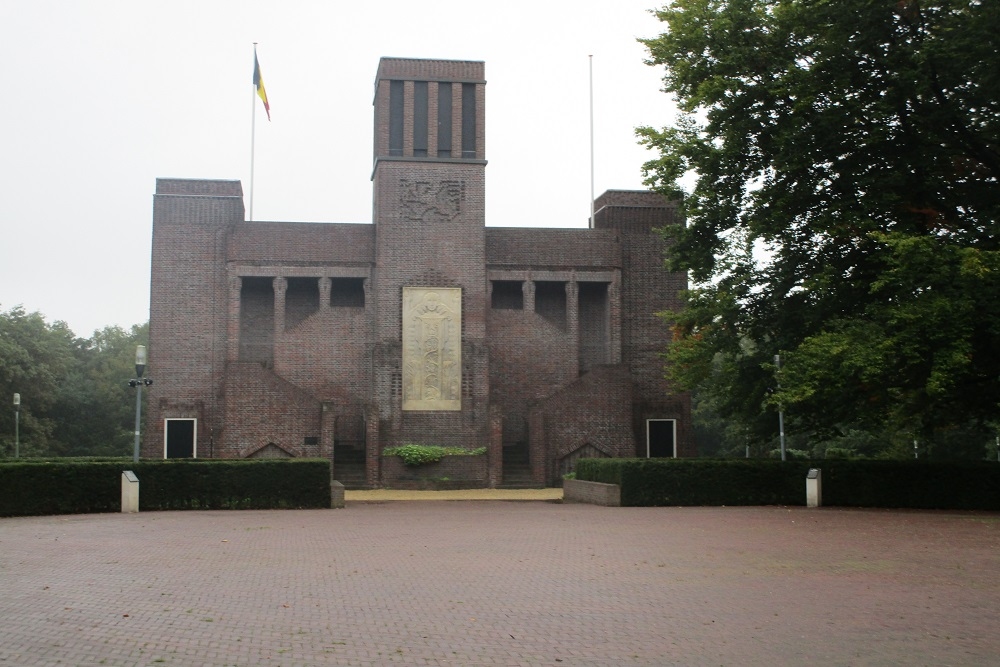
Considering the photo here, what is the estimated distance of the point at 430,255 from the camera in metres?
40.2

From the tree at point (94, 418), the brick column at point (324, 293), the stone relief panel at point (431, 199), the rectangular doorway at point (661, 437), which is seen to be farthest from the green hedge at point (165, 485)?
the tree at point (94, 418)

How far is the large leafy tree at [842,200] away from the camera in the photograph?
22.2 meters

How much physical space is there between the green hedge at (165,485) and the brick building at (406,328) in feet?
38.5

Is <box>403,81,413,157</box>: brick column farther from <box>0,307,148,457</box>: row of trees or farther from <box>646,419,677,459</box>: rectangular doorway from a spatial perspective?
<box>0,307,148,457</box>: row of trees

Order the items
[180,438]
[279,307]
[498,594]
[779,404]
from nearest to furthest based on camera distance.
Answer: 1. [498,594]
2. [779,404]
3. [180,438]
4. [279,307]

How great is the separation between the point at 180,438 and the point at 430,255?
1141cm

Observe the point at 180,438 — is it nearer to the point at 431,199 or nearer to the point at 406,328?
the point at 406,328

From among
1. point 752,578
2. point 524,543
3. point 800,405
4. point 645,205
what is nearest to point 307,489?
point 524,543

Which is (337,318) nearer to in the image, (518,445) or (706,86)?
(518,445)

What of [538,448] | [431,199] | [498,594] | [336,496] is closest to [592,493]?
[336,496]

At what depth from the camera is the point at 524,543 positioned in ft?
58.1

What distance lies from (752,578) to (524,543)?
5.12 m

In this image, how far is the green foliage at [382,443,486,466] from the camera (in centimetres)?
3766

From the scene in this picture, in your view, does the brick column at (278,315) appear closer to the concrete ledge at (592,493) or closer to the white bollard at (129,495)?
the concrete ledge at (592,493)
